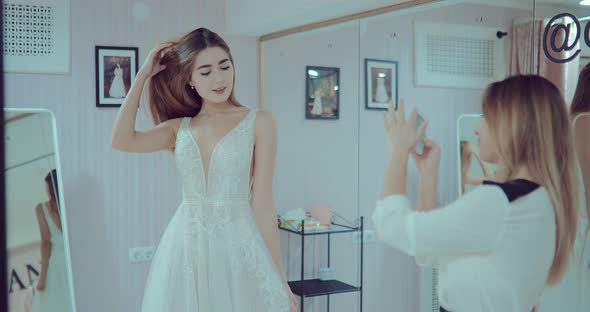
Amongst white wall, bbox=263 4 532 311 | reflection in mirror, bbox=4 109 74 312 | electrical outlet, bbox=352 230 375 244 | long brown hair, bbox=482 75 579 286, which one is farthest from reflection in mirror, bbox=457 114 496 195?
reflection in mirror, bbox=4 109 74 312

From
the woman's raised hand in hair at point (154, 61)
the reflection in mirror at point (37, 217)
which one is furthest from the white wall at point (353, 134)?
the reflection in mirror at point (37, 217)

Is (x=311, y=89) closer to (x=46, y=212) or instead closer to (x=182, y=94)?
(x=182, y=94)

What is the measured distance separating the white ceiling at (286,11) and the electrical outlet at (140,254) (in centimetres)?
144

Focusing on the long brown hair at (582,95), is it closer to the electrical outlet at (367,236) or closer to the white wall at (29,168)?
the electrical outlet at (367,236)

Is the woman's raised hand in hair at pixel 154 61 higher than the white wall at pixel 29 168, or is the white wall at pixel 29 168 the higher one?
the woman's raised hand in hair at pixel 154 61

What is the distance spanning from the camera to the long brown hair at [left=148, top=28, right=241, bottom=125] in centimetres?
A: 236

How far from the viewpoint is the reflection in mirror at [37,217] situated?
10.5ft

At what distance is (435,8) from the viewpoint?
2.57m

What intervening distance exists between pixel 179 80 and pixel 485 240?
1.48m

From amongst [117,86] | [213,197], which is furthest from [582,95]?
[117,86]

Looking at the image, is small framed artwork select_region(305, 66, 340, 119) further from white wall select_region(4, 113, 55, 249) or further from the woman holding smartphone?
the woman holding smartphone

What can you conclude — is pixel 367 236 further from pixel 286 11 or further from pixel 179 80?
pixel 179 80

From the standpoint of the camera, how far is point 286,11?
10.9 ft

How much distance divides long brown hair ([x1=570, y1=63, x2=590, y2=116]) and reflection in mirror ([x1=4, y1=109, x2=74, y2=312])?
8.42 ft
